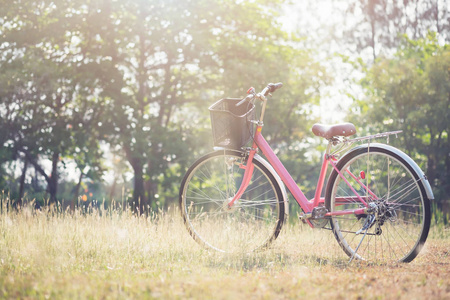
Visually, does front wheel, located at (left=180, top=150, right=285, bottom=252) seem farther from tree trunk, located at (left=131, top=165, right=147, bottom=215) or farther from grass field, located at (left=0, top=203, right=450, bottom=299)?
tree trunk, located at (left=131, top=165, right=147, bottom=215)

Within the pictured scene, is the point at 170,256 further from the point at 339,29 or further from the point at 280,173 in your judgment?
the point at 339,29

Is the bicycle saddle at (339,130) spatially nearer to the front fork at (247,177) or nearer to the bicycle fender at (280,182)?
the bicycle fender at (280,182)

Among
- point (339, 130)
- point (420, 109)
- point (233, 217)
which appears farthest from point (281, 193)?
point (420, 109)

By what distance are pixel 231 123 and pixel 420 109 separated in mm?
6643

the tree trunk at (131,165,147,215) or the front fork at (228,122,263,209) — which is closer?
the front fork at (228,122,263,209)

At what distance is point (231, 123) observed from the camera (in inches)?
170

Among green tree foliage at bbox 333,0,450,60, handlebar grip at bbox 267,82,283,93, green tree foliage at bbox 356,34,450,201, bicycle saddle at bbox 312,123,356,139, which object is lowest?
bicycle saddle at bbox 312,123,356,139

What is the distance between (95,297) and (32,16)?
364 inches

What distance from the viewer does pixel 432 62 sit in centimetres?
990

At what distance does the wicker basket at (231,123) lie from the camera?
4316mm

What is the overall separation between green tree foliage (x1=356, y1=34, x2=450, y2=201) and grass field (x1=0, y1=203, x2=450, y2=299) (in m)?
4.55

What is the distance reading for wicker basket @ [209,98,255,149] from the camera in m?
4.32

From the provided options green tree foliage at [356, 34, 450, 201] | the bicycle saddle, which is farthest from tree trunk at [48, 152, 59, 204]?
the bicycle saddle

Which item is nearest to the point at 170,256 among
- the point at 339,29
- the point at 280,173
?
the point at 280,173
